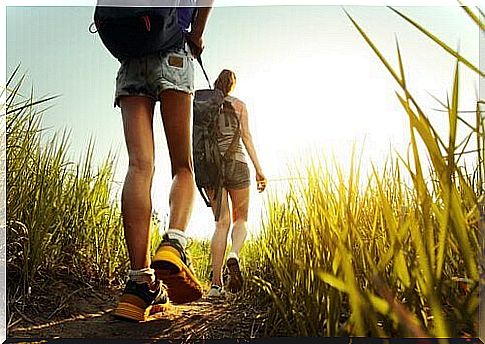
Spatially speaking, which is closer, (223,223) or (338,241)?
(338,241)

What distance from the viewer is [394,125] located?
269 centimetres

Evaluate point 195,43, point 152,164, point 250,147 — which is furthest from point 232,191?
point 195,43

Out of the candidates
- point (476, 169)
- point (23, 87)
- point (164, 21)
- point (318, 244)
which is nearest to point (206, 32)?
point (164, 21)

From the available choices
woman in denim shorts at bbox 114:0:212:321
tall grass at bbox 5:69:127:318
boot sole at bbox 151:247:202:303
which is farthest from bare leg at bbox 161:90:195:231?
tall grass at bbox 5:69:127:318

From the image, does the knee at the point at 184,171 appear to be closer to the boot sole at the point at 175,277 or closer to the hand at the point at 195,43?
the boot sole at the point at 175,277

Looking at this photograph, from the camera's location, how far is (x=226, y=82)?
273cm

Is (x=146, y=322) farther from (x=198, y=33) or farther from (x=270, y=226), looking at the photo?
(x=198, y=33)

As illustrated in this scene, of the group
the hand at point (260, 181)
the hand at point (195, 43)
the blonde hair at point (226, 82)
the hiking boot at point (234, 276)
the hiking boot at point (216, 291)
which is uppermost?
the hand at point (195, 43)

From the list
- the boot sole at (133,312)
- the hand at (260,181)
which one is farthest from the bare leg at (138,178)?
the hand at (260,181)

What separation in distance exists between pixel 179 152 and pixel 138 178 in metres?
0.17

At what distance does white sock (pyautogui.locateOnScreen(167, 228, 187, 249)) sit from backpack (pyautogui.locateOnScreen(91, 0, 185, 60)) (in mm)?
615

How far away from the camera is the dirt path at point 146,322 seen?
104 inches

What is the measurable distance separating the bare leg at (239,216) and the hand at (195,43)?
0.49m

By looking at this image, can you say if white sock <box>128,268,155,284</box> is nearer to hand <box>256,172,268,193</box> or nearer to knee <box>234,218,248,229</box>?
knee <box>234,218,248,229</box>
